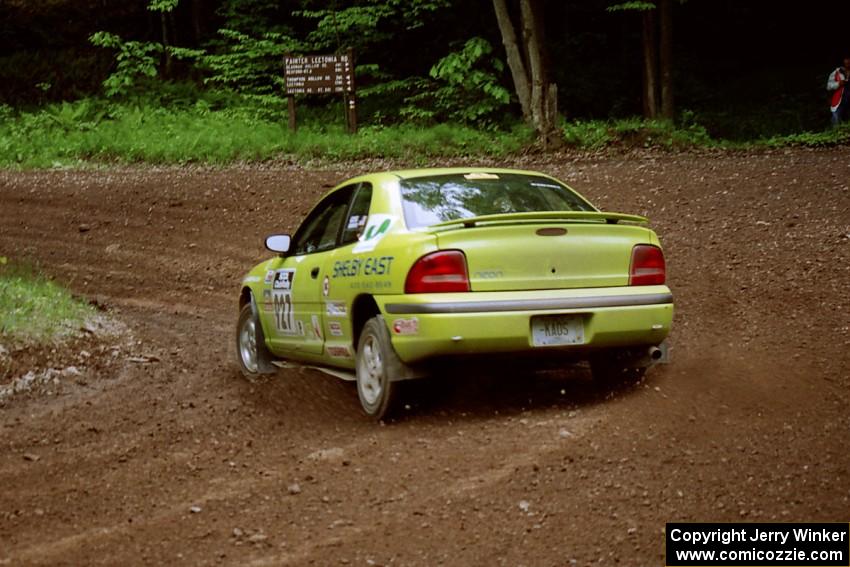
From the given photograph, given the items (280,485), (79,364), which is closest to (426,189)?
(280,485)

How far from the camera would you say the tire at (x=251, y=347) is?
8.77 meters

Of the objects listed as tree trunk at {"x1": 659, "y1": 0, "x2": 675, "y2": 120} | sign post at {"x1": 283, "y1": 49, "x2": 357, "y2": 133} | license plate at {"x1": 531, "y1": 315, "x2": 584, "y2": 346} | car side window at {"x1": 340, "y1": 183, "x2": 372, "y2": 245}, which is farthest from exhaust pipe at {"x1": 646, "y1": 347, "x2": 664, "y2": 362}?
tree trunk at {"x1": 659, "y1": 0, "x2": 675, "y2": 120}

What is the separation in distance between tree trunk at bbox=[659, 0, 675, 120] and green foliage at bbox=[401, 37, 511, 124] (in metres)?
3.61

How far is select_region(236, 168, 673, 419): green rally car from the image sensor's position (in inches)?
248

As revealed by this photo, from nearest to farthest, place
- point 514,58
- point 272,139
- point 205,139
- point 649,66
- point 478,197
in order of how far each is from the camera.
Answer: point 478,197
point 205,139
point 272,139
point 514,58
point 649,66

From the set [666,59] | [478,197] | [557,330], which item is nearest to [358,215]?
[478,197]

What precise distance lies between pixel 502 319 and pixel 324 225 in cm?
220

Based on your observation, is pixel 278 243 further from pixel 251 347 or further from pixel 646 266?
pixel 646 266

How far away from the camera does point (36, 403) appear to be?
7.79 meters

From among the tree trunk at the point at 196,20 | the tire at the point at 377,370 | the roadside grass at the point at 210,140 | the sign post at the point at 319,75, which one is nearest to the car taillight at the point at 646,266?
the tire at the point at 377,370

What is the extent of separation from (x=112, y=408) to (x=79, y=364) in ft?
4.79

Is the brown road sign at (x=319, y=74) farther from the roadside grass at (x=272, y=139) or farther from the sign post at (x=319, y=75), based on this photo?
the roadside grass at (x=272, y=139)

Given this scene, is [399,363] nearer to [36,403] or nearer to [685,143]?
[36,403]

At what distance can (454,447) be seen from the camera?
5980mm
